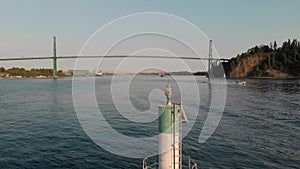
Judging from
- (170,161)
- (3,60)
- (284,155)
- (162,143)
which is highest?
(3,60)

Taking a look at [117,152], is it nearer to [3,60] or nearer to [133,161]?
[133,161]

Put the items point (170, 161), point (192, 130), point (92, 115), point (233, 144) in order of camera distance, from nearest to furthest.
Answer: point (170, 161) → point (233, 144) → point (192, 130) → point (92, 115)

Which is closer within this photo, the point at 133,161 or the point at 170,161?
the point at 170,161

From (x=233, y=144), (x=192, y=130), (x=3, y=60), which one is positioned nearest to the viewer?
(x=233, y=144)

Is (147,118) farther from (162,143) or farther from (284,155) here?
(162,143)

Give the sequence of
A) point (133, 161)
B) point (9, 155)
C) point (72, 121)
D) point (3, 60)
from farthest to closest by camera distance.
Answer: point (3, 60), point (72, 121), point (9, 155), point (133, 161)

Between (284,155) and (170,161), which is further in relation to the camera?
(284,155)

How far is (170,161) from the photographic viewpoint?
7.46 meters

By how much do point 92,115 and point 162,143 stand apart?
109 feet

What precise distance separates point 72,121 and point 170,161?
101 feet

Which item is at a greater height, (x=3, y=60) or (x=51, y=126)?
(x=3, y=60)

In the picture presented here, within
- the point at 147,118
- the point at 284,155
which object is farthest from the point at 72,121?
the point at 284,155

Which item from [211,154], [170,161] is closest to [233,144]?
[211,154]

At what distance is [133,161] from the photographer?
20.2 metres
